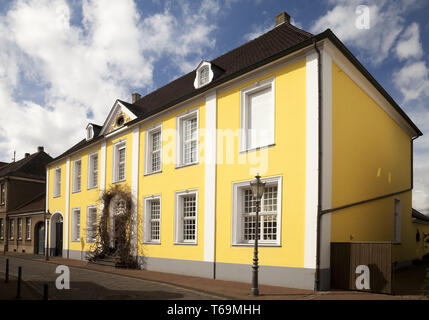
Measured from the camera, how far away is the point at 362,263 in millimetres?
10516

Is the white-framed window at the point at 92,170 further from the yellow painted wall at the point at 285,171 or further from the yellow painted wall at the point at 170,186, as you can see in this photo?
the yellow painted wall at the point at 285,171

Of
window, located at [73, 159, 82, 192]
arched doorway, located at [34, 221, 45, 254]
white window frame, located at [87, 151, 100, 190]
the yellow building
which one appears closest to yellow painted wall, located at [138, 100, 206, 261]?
the yellow building

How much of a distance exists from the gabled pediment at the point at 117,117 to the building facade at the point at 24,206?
40.1ft

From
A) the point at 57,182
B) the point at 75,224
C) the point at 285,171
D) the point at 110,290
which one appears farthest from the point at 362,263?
the point at 57,182

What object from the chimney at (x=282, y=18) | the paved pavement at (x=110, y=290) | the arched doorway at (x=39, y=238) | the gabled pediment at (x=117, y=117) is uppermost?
the chimney at (x=282, y=18)

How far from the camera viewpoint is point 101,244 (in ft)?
68.1

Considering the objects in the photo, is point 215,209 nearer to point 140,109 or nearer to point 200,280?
point 200,280

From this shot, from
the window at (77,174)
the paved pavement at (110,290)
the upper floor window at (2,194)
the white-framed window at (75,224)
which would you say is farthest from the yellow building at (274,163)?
the upper floor window at (2,194)

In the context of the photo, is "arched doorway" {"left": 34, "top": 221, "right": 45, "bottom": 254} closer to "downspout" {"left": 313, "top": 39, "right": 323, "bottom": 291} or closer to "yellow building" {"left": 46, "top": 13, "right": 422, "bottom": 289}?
"yellow building" {"left": 46, "top": 13, "right": 422, "bottom": 289}

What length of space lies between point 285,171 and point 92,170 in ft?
50.4

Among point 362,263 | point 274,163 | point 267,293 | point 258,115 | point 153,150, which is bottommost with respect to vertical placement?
point 267,293

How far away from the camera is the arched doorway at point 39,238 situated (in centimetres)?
3002

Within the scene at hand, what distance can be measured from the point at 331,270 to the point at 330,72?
5925 mm

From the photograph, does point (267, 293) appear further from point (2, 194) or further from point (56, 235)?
point (2, 194)
